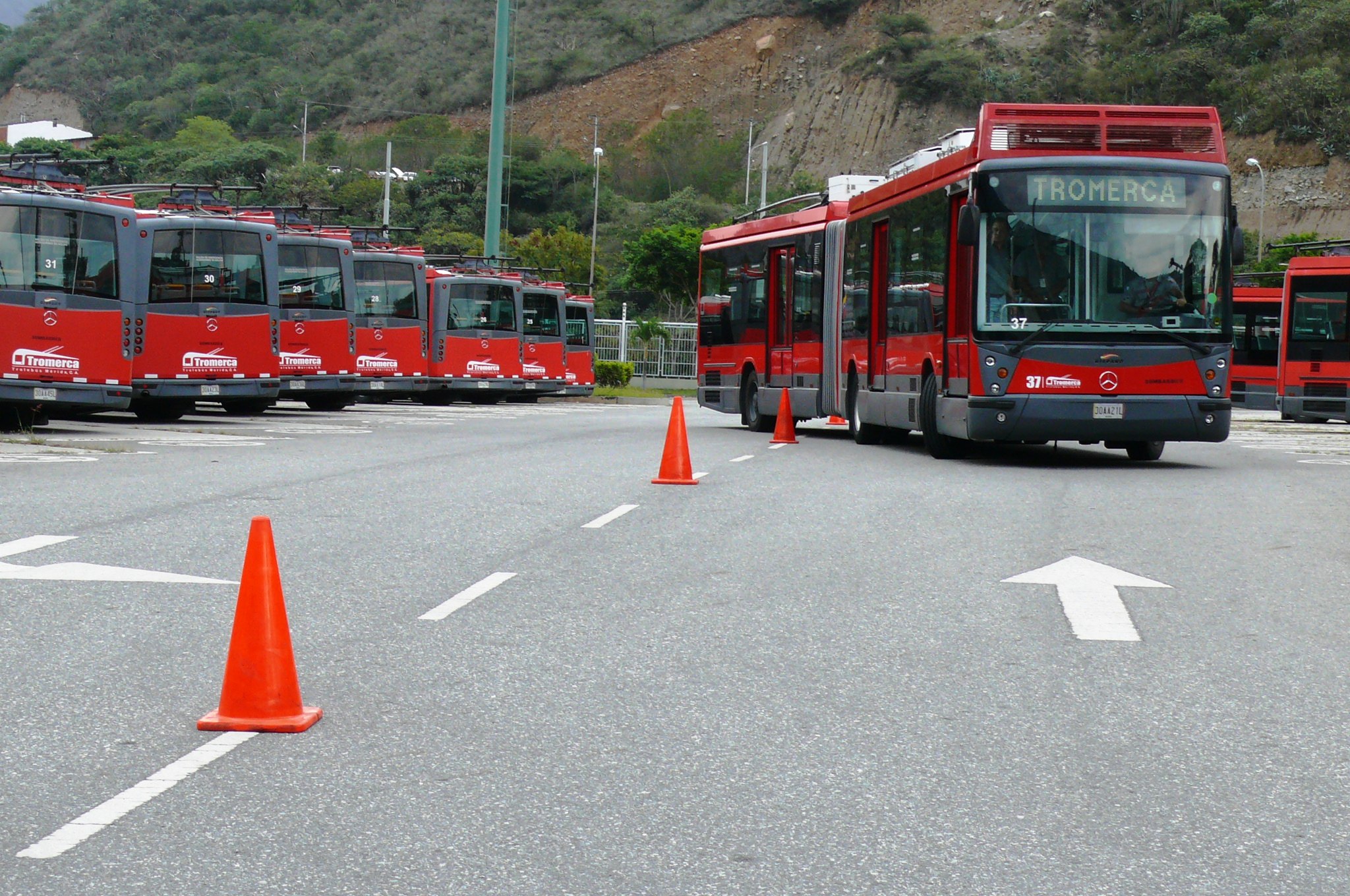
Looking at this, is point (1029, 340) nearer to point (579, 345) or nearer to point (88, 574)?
point (88, 574)

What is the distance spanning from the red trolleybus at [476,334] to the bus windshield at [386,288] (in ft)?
7.49

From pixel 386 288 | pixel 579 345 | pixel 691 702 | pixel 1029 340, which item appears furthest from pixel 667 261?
pixel 691 702

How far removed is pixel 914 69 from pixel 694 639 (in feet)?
383

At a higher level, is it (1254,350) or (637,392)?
(1254,350)

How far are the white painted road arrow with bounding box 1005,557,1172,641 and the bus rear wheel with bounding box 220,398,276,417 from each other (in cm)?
2251

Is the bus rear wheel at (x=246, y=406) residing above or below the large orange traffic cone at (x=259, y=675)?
above

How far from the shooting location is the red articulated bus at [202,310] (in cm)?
2650

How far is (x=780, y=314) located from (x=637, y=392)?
97.3ft

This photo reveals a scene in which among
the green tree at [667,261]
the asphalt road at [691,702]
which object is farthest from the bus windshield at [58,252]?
the green tree at [667,261]

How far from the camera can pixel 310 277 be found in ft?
110

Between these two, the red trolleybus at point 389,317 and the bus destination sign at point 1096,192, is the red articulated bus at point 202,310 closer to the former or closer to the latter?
the red trolleybus at point 389,317

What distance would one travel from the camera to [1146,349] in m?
18.1

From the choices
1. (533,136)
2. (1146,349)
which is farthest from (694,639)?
(533,136)

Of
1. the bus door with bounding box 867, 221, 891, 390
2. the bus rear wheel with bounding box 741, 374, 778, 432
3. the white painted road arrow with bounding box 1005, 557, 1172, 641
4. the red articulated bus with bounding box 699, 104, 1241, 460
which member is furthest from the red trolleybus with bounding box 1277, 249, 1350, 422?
the white painted road arrow with bounding box 1005, 557, 1172, 641
